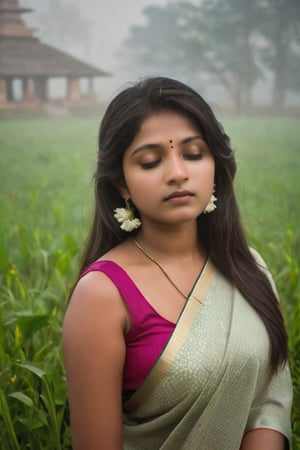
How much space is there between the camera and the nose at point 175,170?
3.76 ft

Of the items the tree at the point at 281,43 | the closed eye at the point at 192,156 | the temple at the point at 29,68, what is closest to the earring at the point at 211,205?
the closed eye at the point at 192,156

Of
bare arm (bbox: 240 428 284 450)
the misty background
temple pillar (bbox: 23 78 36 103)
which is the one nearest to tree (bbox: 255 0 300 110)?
the misty background

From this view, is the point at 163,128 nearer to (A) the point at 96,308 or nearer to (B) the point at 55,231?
(A) the point at 96,308

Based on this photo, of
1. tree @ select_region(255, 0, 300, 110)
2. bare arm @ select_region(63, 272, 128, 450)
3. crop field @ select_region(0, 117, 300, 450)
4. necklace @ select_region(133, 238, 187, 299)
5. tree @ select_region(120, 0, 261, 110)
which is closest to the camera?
bare arm @ select_region(63, 272, 128, 450)

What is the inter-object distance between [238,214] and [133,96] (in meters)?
0.40

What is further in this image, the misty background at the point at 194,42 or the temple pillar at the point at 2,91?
the misty background at the point at 194,42

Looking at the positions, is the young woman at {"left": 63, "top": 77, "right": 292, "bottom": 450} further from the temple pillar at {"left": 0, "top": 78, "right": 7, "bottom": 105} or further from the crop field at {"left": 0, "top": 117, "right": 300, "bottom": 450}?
the temple pillar at {"left": 0, "top": 78, "right": 7, "bottom": 105}

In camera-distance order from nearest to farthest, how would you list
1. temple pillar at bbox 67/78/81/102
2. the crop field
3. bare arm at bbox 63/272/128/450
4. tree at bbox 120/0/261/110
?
bare arm at bbox 63/272/128/450
the crop field
temple pillar at bbox 67/78/81/102
tree at bbox 120/0/261/110

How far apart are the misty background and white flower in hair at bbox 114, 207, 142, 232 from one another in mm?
1545

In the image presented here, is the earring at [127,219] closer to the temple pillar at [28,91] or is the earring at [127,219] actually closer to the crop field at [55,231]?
the crop field at [55,231]

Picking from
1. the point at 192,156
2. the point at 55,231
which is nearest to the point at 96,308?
the point at 192,156

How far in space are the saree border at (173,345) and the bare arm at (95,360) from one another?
51mm

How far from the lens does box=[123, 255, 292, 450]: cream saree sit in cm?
114

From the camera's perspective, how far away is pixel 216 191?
1.36 meters
